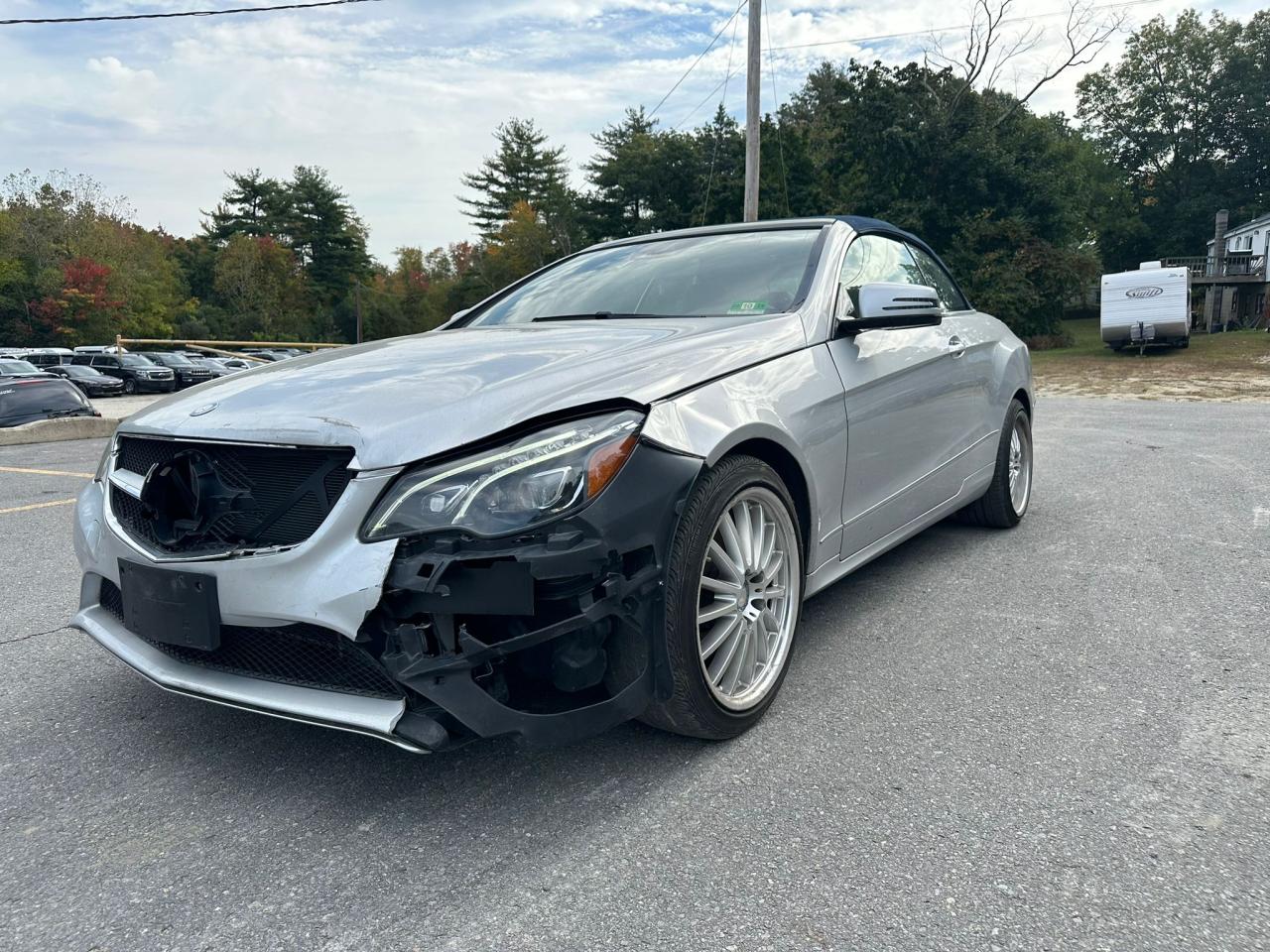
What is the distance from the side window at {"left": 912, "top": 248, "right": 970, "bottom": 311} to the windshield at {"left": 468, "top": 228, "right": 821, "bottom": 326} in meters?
1.15

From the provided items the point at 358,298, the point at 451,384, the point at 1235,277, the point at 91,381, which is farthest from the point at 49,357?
the point at 1235,277

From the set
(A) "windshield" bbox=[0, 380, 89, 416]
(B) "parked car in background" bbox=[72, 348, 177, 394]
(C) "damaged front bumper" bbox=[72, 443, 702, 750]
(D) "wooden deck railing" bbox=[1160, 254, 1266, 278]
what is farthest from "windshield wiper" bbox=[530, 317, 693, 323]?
(D) "wooden deck railing" bbox=[1160, 254, 1266, 278]

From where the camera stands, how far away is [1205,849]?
2070mm

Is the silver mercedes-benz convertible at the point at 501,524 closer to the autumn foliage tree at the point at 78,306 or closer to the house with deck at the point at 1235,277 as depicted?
the house with deck at the point at 1235,277

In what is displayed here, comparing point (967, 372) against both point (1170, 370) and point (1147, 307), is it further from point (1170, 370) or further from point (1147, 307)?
point (1147, 307)

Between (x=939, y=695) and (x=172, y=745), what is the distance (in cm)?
229

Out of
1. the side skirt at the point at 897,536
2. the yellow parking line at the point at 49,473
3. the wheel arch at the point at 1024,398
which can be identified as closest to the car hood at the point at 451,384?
the side skirt at the point at 897,536

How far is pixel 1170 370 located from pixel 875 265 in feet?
73.1

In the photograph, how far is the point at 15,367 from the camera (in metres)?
27.4

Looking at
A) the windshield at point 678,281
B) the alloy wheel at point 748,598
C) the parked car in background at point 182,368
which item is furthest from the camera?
the parked car in background at point 182,368

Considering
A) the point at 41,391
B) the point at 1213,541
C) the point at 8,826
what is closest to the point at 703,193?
the point at 41,391

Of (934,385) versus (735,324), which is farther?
(934,385)

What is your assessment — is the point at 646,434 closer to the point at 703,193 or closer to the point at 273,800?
the point at 273,800

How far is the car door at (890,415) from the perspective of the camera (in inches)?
129
